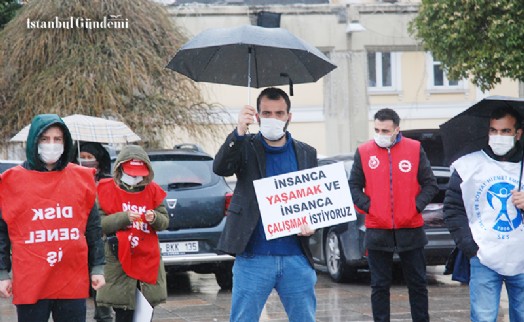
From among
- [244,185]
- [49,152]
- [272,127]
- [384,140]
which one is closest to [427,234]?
[384,140]

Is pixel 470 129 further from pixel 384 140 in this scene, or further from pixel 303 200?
pixel 384 140

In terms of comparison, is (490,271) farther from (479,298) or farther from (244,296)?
(244,296)

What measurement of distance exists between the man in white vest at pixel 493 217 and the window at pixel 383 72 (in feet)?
92.7

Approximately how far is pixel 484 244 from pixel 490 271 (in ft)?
0.59

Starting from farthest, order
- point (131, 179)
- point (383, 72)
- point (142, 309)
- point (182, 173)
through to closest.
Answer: point (383, 72)
point (182, 173)
point (131, 179)
point (142, 309)

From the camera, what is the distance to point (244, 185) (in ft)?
20.9

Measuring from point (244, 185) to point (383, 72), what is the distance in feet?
96.6

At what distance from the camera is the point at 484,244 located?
21.9 feet

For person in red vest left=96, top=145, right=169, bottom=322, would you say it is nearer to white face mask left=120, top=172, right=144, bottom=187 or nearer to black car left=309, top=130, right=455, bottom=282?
white face mask left=120, top=172, right=144, bottom=187

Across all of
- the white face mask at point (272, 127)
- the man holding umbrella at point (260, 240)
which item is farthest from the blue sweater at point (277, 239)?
the white face mask at point (272, 127)

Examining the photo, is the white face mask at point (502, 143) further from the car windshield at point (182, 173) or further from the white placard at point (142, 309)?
the car windshield at point (182, 173)

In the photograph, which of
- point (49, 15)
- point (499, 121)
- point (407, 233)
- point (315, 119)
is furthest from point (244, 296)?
point (315, 119)

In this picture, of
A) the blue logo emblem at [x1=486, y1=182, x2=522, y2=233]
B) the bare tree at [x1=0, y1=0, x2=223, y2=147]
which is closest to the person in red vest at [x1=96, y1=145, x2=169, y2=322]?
the blue logo emblem at [x1=486, y1=182, x2=522, y2=233]

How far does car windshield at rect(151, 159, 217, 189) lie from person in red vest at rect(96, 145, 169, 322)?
3.82m
